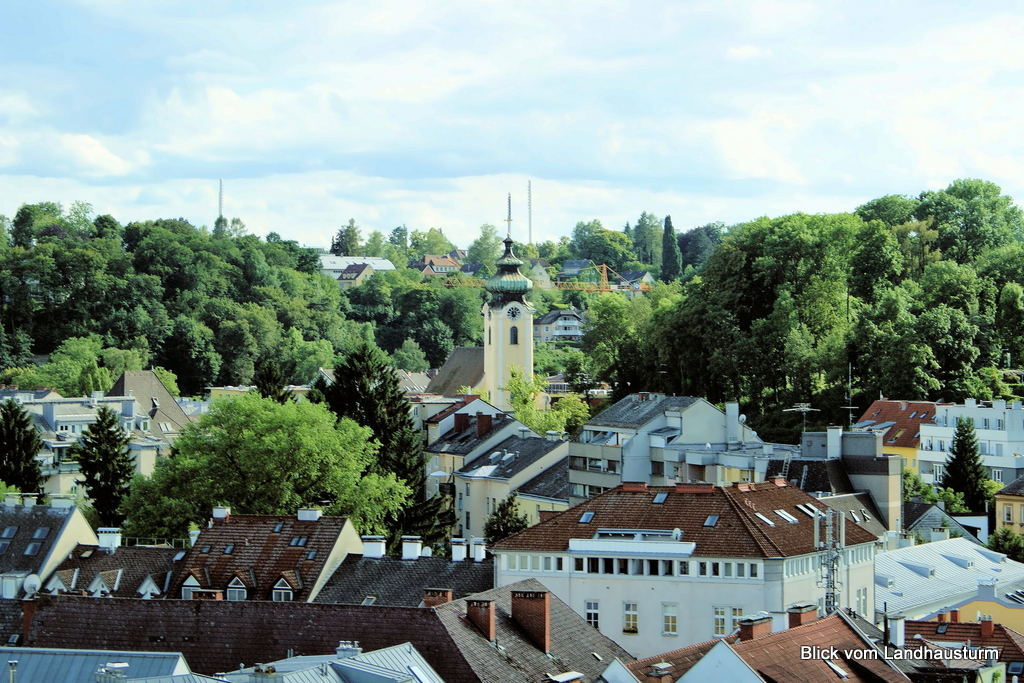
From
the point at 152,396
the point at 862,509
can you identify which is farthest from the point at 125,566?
the point at 152,396

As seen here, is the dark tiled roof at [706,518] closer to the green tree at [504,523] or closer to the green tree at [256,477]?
the green tree at [504,523]

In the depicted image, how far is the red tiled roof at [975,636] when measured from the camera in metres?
34.4

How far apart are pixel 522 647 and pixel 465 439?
142 ft

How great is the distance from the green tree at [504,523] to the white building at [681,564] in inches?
461

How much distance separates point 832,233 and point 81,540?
52914 millimetres

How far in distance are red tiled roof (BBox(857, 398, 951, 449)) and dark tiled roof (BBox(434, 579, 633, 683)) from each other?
3973 cm

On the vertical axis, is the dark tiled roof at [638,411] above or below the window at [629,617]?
above

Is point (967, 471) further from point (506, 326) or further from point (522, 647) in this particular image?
point (506, 326)

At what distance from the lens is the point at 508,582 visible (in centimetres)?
4134

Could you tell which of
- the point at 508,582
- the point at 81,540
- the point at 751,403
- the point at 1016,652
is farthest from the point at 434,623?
the point at 751,403

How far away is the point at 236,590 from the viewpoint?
139 ft

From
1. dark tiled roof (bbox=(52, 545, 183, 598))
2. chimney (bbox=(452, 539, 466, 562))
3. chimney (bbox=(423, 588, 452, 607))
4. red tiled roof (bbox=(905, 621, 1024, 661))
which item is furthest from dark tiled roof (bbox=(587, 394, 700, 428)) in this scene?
chimney (bbox=(423, 588, 452, 607))

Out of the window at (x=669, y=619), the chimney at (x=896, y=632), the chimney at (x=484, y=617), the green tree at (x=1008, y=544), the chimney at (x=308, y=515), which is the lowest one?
the green tree at (x=1008, y=544)

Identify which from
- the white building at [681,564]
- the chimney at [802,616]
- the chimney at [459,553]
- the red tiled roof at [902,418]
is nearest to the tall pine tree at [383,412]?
the chimney at [459,553]
